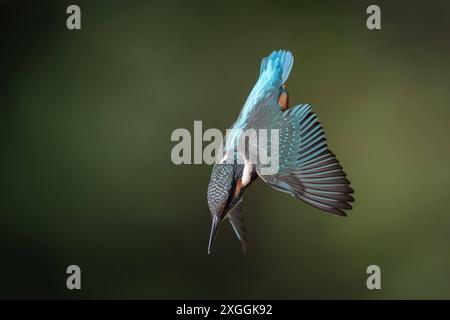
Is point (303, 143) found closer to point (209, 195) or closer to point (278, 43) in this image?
point (209, 195)

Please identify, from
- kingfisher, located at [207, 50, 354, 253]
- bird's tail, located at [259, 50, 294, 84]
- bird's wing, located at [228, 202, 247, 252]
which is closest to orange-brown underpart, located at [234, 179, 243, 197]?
kingfisher, located at [207, 50, 354, 253]

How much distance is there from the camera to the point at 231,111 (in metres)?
2.56

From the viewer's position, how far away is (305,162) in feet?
4.97

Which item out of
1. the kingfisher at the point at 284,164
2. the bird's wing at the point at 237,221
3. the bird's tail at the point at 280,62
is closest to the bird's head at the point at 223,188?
the kingfisher at the point at 284,164

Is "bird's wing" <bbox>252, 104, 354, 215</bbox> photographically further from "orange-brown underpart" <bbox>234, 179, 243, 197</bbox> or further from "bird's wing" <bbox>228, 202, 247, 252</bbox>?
"bird's wing" <bbox>228, 202, 247, 252</bbox>

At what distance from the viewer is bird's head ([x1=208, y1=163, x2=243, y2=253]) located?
151 cm

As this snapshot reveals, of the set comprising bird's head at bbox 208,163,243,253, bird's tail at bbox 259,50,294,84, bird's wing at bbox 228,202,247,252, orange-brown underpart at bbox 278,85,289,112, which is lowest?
bird's wing at bbox 228,202,247,252

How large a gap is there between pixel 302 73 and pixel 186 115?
0.51 m

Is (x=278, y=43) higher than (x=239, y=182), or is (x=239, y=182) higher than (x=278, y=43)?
(x=278, y=43)

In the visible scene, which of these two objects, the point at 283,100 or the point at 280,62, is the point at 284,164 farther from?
the point at 280,62

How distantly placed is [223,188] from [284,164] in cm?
16
